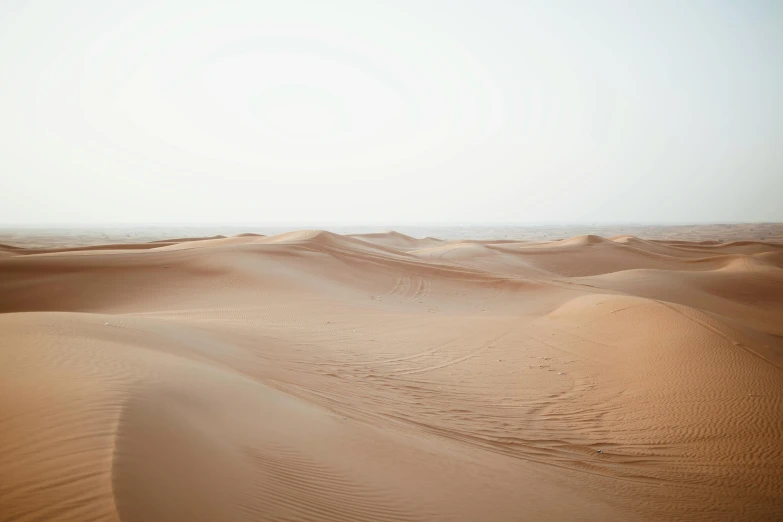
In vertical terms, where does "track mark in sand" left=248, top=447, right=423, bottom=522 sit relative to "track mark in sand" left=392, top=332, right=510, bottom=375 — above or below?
above

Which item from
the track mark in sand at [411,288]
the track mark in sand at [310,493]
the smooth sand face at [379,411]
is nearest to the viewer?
the smooth sand face at [379,411]

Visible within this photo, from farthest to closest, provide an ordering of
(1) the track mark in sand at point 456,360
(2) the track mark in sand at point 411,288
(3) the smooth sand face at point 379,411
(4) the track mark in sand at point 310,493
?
(2) the track mark in sand at point 411,288 → (1) the track mark in sand at point 456,360 → (4) the track mark in sand at point 310,493 → (3) the smooth sand face at point 379,411

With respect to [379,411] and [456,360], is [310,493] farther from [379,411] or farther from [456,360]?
[456,360]

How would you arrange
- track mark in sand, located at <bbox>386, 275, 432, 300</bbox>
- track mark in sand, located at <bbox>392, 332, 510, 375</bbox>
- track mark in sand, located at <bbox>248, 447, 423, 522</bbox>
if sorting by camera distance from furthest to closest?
track mark in sand, located at <bbox>386, 275, 432, 300</bbox> < track mark in sand, located at <bbox>392, 332, 510, 375</bbox> < track mark in sand, located at <bbox>248, 447, 423, 522</bbox>

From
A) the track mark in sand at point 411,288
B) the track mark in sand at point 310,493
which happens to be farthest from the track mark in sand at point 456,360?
the track mark in sand at point 411,288

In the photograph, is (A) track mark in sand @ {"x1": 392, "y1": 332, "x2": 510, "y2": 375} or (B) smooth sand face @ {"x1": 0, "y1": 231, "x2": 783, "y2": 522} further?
(A) track mark in sand @ {"x1": 392, "y1": 332, "x2": 510, "y2": 375}

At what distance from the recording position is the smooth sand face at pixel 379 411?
10.0ft

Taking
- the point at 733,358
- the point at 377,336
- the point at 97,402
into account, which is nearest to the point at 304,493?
the point at 97,402

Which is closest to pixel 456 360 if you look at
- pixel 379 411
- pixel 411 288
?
pixel 379 411

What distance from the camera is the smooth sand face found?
3.05 m

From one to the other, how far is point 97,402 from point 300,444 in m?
1.71

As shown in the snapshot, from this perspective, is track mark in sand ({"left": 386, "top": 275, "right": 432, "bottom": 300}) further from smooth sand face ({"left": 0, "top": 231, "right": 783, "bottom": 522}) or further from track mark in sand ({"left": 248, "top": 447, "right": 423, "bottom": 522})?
track mark in sand ({"left": 248, "top": 447, "right": 423, "bottom": 522})

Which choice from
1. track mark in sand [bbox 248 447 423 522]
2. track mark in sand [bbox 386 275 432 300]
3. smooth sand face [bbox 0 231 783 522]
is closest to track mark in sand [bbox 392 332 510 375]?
smooth sand face [bbox 0 231 783 522]

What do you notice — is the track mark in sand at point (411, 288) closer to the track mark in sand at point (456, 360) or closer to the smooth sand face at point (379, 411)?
the smooth sand face at point (379, 411)
